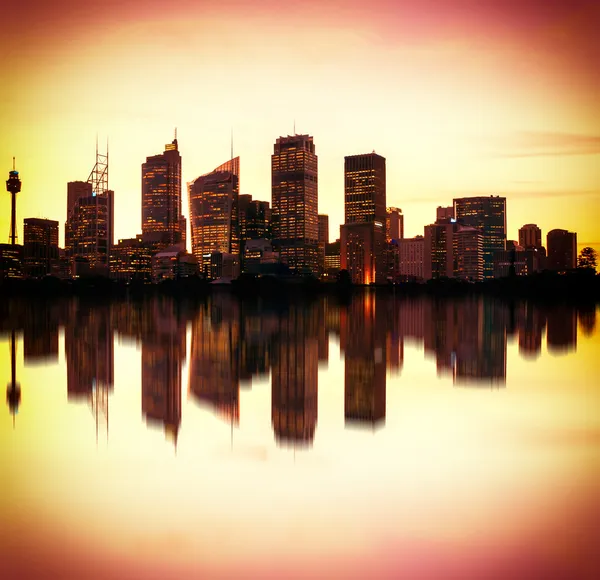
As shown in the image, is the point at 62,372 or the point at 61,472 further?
the point at 62,372

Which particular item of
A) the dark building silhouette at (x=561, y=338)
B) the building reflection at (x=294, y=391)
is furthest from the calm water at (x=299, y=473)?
the dark building silhouette at (x=561, y=338)

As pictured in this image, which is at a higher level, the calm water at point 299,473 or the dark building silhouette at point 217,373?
the dark building silhouette at point 217,373

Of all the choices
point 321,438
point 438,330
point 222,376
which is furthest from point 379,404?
point 438,330

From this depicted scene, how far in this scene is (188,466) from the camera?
35.1ft

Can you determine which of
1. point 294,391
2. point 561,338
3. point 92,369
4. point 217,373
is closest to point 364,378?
point 294,391

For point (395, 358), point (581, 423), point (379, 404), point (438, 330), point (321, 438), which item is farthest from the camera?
point (438, 330)

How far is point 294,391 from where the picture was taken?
1761cm

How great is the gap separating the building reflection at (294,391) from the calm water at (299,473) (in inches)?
3.4

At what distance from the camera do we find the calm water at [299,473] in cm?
759

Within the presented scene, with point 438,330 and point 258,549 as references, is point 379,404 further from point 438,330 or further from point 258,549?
point 438,330

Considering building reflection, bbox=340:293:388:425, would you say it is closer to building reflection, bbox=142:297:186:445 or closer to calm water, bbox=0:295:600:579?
calm water, bbox=0:295:600:579

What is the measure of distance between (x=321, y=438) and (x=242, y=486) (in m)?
3.04

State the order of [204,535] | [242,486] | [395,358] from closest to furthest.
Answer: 1. [204,535]
2. [242,486]
3. [395,358]

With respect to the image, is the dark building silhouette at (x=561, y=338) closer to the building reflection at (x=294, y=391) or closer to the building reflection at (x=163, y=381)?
the building reflection at (x=294, y=391)
